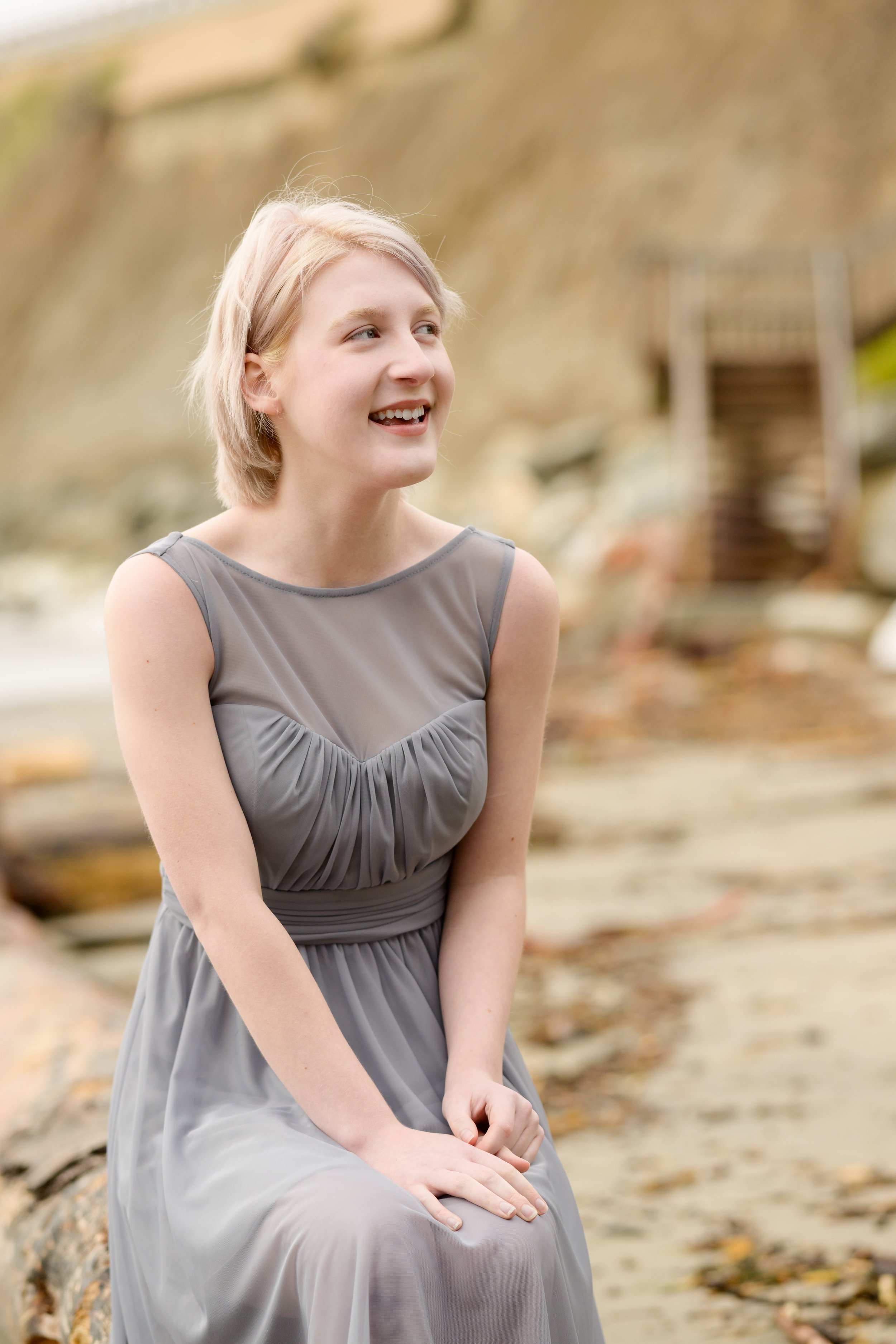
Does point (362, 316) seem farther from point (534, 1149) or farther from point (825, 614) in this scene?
point (825, 614)

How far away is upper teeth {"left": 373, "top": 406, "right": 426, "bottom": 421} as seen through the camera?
1.63 meters

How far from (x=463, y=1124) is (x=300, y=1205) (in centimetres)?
25

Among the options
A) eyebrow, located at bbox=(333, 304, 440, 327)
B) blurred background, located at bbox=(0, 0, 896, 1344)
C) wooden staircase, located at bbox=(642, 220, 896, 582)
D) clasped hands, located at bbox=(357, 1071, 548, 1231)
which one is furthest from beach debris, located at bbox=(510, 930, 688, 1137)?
wooden staircase, located at bbox=(642, 220, 896, 582)

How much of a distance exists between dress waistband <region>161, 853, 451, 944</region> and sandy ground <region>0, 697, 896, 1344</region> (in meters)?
0.99

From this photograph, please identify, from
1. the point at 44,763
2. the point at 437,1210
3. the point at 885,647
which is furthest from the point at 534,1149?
the point at 885,647

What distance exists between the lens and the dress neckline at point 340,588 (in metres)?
1.66

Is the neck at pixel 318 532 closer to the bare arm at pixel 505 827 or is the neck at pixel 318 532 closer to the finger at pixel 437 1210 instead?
the bare arm at pixel 505 827

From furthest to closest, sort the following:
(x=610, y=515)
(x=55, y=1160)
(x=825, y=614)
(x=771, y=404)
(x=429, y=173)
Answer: (x=429, y=173) → (x=610, y=515) → (x=771, y=404) → (x=825, y=614) → (x=55, y=1160)

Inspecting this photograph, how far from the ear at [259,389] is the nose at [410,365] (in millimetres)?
162

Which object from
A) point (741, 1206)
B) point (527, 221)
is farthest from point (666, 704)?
point (527, 221)

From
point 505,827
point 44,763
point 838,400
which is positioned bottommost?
point 44,763

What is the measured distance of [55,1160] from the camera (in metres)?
2.20

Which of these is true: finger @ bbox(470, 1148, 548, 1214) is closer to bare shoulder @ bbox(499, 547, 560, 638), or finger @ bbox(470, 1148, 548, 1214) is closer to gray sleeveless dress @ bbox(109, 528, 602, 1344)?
gray sleeveless dress @ bbox(109, 528, 602, 1344)

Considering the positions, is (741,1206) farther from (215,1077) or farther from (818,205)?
(818,205)
